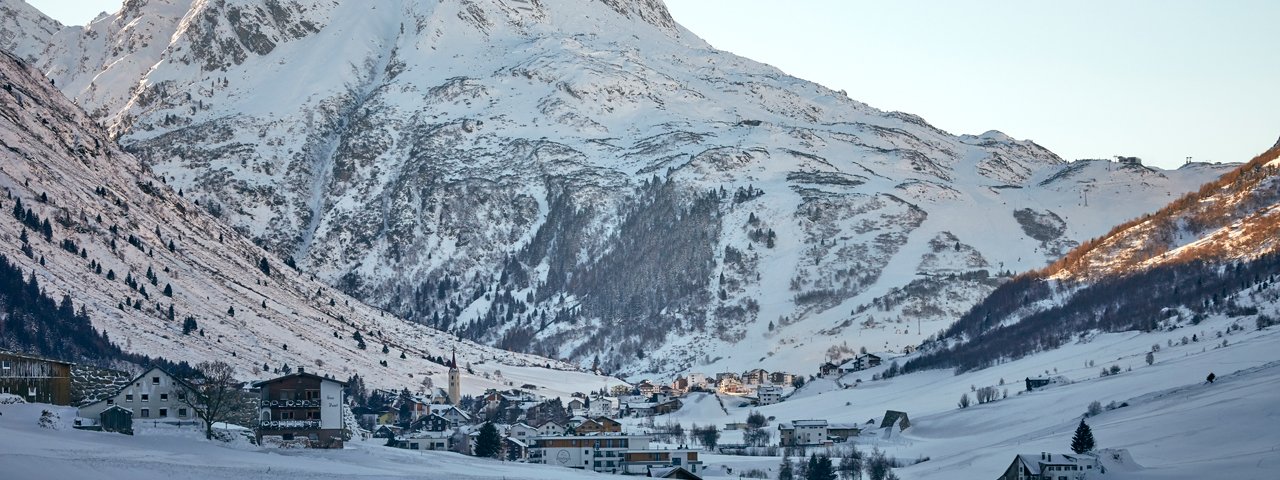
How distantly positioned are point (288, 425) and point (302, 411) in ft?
4.96

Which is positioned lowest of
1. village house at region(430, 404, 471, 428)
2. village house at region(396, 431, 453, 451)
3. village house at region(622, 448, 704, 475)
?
village house at region(622, 448, 704, 475)

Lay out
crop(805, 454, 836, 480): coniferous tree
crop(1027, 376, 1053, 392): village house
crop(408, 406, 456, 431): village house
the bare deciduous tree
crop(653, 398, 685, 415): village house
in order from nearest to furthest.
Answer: the bare deciduous tree < crop(805, 454, 836, 480): coniferous tree < crop(408, 406, 456, 431): village house < crop(1027, 376, 1053, 392): village house < crop(653, 398, 685, 415): village house

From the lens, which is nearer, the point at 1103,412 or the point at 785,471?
the point at 785,471

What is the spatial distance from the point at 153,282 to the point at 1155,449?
114 m

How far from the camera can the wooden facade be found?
8644 centimetres

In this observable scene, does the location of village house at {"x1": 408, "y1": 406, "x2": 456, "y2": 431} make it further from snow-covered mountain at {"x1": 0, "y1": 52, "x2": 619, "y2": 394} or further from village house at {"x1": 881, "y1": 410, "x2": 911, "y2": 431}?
village house at {"x1": 881, "y1": 410, "x2": 911, "y2": 431}

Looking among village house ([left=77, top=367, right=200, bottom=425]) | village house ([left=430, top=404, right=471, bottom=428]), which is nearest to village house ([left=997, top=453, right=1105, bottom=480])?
village house ([left=77, top=367, right=200, bottom=425])

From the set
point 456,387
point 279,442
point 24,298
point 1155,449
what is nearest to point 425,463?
point 279,442

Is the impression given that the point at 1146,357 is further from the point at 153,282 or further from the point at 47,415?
the point at 47,415

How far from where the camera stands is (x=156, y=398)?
88062 millimetres

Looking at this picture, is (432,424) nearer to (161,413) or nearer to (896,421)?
(896,421)

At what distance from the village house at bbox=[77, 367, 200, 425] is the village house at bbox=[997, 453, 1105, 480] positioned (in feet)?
145

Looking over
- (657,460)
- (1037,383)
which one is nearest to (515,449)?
(657,460)

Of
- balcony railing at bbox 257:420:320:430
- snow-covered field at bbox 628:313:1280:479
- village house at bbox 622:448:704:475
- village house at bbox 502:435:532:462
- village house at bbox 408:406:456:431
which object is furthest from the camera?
village house at bbox 408:406:456:431
